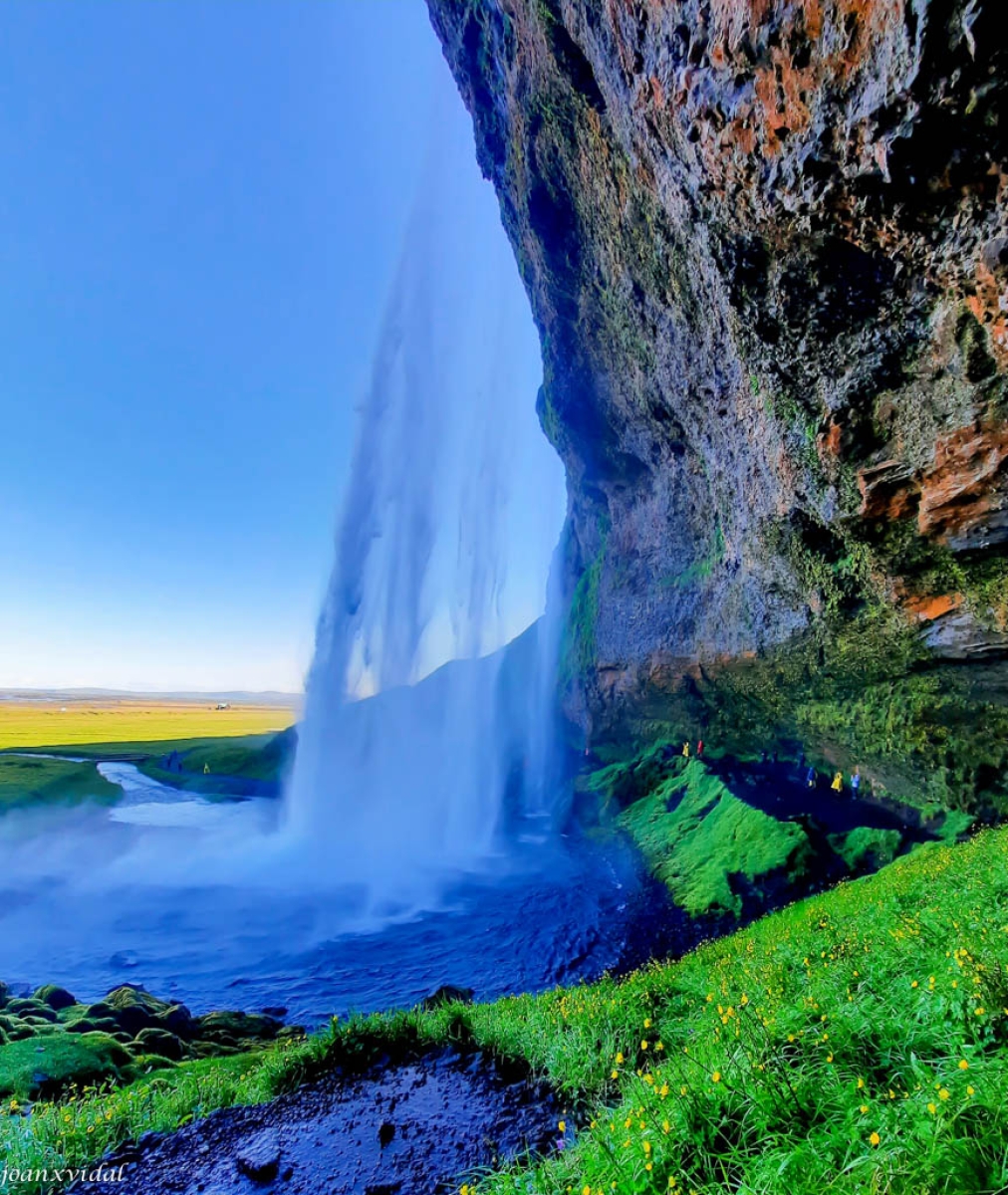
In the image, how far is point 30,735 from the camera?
2783 inches

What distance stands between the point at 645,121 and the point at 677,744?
2807 cm

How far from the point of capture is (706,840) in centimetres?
1983

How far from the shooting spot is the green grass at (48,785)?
32.2 meters

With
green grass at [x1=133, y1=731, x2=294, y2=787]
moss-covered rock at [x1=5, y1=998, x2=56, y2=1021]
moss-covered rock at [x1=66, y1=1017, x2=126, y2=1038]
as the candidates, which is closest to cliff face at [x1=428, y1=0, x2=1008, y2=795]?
moss-covered rock at [x1=66, y1=1017, x2=126, y2=1038]

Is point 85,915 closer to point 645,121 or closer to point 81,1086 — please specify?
point 81,1086

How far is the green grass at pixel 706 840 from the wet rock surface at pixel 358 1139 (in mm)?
12454

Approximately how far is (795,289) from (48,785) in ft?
153

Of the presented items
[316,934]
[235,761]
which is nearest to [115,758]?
[235,761]

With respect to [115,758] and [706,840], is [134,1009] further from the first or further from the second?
[115,758]

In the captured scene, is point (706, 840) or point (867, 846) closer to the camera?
point (867, 846)

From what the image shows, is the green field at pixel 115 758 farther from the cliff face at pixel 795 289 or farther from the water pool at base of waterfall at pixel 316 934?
the cliff face at pixel 795 289

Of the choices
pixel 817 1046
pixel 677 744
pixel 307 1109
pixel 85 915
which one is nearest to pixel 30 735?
pixel 85 915

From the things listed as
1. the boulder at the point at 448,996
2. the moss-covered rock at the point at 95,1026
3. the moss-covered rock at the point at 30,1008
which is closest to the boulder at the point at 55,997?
the moss-covered rock at the point at 30,1008

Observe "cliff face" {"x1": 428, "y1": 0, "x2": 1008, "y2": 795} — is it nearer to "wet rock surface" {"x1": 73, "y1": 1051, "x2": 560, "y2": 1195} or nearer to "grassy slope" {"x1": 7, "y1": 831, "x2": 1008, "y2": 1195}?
"grassy slope" {"x1": 7, "y1": 831, "x2": 1008, "y2": 1195}
